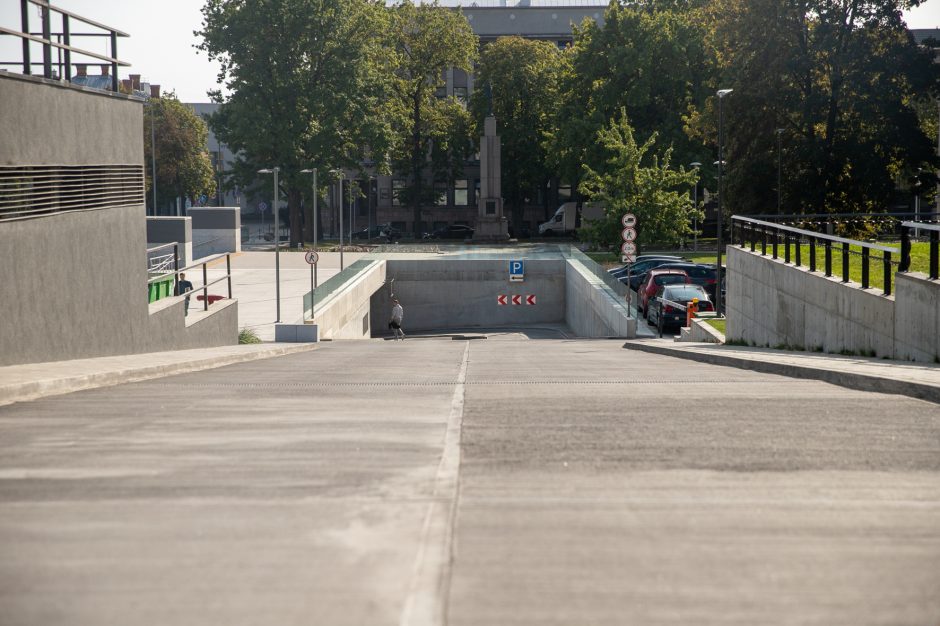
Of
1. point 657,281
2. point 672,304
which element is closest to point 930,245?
point 672,304

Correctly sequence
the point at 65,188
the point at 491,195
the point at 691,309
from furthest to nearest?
the point at 491,195
the point at 691,309
the point at 65,188

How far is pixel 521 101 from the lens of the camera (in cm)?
9181

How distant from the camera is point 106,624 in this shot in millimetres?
4141

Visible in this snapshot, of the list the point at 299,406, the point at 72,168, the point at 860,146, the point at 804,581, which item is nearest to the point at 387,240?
the point at 860,146

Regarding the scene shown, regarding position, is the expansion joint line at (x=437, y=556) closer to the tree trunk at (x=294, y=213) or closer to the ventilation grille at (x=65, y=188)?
the ventilation grille at (x=65, y=188)

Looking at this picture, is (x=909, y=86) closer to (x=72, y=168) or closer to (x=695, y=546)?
→ (x=72, y=168)

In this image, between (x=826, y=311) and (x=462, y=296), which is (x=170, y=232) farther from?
(x=826, y=311)

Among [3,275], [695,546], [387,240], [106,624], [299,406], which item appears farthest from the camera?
[387,240]

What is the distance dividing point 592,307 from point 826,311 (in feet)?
88.7

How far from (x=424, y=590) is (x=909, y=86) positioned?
47.0 metres

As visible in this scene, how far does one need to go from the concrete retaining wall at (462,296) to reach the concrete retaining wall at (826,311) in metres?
31.8

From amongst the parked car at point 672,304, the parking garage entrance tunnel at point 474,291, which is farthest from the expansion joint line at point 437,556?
the parking garage entrance tunnel at point 474,291

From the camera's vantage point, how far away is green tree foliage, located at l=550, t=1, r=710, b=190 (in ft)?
248

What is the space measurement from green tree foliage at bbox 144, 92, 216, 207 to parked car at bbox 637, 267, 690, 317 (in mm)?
63518
